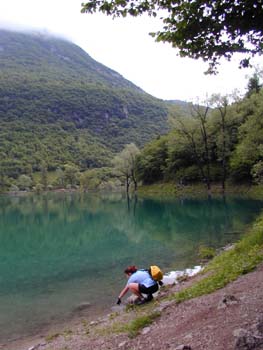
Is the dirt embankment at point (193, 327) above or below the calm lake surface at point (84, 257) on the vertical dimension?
above

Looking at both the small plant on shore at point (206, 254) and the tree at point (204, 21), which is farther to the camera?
the small plant on shore at point (206, 254)

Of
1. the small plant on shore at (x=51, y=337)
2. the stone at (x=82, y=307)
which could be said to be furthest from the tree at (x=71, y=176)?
the small plant on shore at (x=51, y=337)

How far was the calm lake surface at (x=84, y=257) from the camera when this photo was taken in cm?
1454

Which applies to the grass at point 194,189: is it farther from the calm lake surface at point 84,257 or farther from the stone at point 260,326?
the stone at point 260,326

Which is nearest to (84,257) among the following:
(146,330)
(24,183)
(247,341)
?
(146,330)

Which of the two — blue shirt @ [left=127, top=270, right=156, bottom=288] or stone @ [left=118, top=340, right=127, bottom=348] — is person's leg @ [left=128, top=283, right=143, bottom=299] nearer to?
blue shirt @ [left=127, top=270, right=156, bottom=288]

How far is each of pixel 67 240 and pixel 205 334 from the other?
27968 millimetres

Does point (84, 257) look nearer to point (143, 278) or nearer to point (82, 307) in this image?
point (82, 307)

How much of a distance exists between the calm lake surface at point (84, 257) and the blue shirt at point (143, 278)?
2.08 meters

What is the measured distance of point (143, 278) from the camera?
1216 centimetres

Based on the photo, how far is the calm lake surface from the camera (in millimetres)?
14539

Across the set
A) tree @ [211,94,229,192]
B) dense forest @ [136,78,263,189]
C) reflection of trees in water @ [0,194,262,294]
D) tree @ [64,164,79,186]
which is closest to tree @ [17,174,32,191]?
tree @ [64,164,79,186]

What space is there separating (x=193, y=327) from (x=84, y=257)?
59.7ft

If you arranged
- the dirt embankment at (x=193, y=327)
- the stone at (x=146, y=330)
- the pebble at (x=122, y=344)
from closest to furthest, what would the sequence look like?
the dirt embankment at (x=193, y=327) → the pebble at (x=122, y=344) → the stone at (x=146, y=330)
